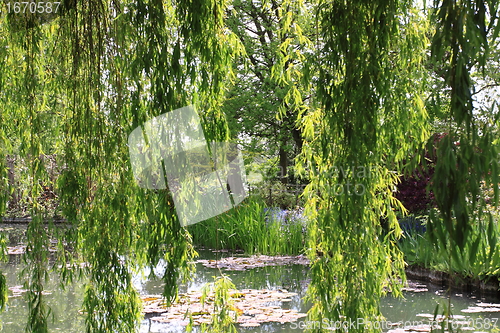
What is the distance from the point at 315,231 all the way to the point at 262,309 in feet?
6.68

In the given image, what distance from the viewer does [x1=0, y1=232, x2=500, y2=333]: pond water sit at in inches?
148

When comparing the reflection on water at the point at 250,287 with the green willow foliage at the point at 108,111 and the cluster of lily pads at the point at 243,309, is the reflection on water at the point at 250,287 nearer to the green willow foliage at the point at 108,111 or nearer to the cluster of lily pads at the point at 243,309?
the cluster of lily pads at the point at 243,309

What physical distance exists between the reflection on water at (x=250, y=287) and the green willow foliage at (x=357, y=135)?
1249mm

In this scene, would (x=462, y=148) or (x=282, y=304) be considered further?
(x=282, y=304)

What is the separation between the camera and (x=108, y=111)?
295cm

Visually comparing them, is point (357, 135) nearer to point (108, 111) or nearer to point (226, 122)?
point (226, 122)

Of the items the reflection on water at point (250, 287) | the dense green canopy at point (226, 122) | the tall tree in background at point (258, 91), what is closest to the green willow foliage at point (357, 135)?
the dense green canopy at point (226, 122)

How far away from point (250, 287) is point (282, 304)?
2.39ft

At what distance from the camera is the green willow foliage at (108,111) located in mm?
2338

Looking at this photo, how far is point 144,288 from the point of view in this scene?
5.11m

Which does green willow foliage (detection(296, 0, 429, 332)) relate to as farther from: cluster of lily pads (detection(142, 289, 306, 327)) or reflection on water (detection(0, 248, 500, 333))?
cluster of lily pads (detection(142, 289, 306, 327))

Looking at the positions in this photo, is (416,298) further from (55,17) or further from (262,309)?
(55,17)

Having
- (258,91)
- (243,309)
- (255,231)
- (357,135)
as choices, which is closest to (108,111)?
(357,135)

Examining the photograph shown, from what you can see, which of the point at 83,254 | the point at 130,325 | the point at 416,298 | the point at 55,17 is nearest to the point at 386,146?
the point at 130,325
